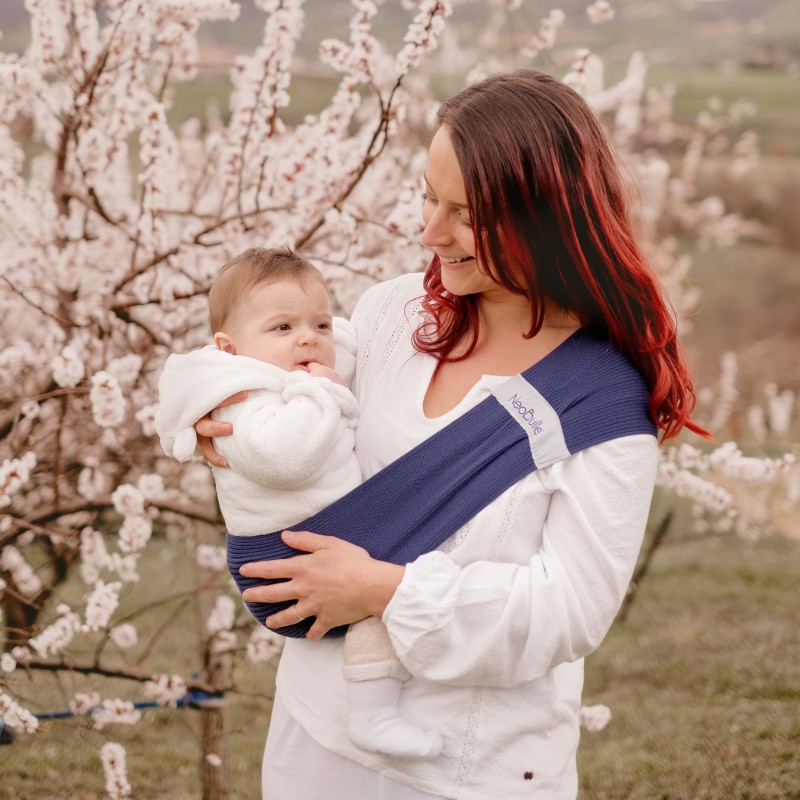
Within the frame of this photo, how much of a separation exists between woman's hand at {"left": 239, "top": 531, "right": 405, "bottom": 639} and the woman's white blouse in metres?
0.04

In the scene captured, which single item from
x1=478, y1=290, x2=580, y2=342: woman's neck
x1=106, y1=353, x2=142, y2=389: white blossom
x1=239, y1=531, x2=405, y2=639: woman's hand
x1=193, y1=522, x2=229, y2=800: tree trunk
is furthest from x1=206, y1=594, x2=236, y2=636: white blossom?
x1=478, y1=290, x2=580, y2=342: woman's neck

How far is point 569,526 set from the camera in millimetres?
1343

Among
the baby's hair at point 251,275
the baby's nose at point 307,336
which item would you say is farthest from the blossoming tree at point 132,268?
the baby's nose at point 307,336

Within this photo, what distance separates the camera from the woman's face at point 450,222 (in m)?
1.41

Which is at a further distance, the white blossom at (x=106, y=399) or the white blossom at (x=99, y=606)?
the white blossom at (x=99, y=606)

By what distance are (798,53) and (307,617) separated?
645cm

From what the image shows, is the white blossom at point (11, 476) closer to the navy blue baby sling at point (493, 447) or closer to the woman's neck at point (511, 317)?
the navy blue baby sling at point (493, 447)

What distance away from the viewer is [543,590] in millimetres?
1316

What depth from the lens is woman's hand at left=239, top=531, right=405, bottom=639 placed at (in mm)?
1376

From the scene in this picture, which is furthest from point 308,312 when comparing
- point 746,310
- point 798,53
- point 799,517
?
point 798,53

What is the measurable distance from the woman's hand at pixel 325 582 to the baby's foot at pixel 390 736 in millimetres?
144

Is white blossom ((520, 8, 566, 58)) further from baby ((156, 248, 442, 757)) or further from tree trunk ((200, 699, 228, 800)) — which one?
tree trunk ((200, 699, 228, 800))

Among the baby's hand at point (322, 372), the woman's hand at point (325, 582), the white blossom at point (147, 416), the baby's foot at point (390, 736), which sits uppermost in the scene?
the baby's hand at point (322, 372)

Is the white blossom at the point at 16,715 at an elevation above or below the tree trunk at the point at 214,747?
above
